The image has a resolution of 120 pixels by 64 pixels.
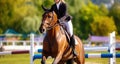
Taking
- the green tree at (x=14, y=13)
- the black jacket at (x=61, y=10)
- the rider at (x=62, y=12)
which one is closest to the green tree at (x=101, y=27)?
the green tree at (x=14, y=13)

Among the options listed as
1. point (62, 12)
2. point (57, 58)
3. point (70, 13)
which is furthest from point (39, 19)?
point (57, 58)

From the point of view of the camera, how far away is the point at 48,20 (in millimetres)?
10055

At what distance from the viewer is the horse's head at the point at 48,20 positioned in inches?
385

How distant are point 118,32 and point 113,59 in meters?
77.1

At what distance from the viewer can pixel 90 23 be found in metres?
81.2

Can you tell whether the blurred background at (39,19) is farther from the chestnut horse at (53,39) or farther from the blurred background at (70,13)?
the chestnut horse at (53,39)

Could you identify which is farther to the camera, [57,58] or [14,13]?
[14,13]

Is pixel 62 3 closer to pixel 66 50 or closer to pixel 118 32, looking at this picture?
pixel 66 50

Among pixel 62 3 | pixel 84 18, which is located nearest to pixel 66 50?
pixel 62 3

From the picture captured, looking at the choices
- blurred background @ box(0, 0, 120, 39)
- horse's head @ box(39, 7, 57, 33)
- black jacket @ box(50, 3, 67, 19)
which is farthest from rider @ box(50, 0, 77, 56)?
blurred background @ box(0, 0, 120, 39)

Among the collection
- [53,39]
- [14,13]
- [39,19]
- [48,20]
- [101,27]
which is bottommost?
[101,27]

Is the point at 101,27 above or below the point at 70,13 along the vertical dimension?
below

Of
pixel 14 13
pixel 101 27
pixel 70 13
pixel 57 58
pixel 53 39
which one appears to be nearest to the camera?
pixel 57 58

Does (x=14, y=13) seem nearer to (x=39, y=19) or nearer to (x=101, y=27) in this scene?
(x=39, y=19)
